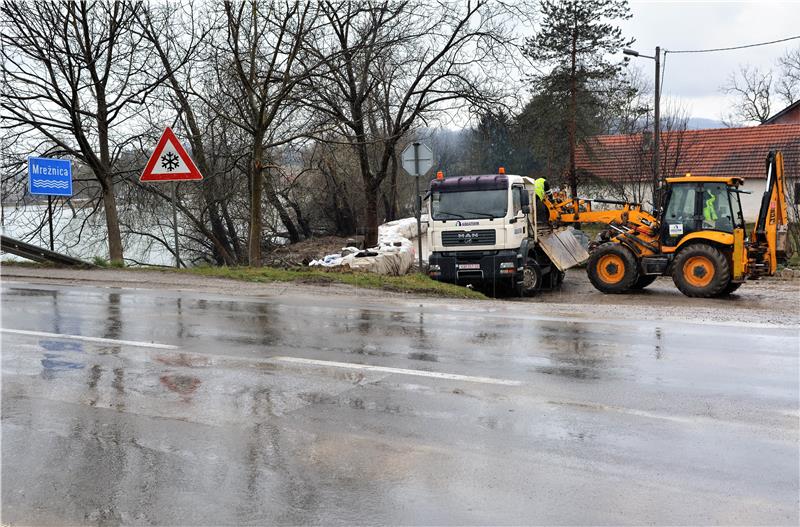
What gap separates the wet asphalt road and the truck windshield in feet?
26.2

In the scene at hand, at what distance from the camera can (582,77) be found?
36.4 metres

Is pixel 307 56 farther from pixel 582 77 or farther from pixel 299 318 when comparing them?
pixel 582 77

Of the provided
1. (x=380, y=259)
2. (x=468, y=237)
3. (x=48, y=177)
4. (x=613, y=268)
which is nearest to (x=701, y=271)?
(x=613, y=268)

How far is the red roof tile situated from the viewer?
3728 centimetres

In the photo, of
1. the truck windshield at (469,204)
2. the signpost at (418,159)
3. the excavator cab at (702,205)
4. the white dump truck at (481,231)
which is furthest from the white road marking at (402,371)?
the excavator cab at (702,205)

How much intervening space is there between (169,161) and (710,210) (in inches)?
461

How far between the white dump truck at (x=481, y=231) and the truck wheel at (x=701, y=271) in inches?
140

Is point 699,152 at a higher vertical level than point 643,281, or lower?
higher

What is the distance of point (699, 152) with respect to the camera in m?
45.0

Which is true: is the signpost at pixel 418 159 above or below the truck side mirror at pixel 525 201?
above

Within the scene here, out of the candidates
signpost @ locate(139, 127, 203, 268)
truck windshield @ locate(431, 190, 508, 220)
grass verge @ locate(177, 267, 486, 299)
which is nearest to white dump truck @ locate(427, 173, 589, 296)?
truck windshield @ locate(431, 190, 508, 220)

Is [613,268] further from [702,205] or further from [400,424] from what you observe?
[400,424]

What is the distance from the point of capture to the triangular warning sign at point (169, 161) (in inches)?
586

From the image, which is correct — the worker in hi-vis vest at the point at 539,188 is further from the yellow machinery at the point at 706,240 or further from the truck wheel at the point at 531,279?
the yellow machinery at the point at 706,240
